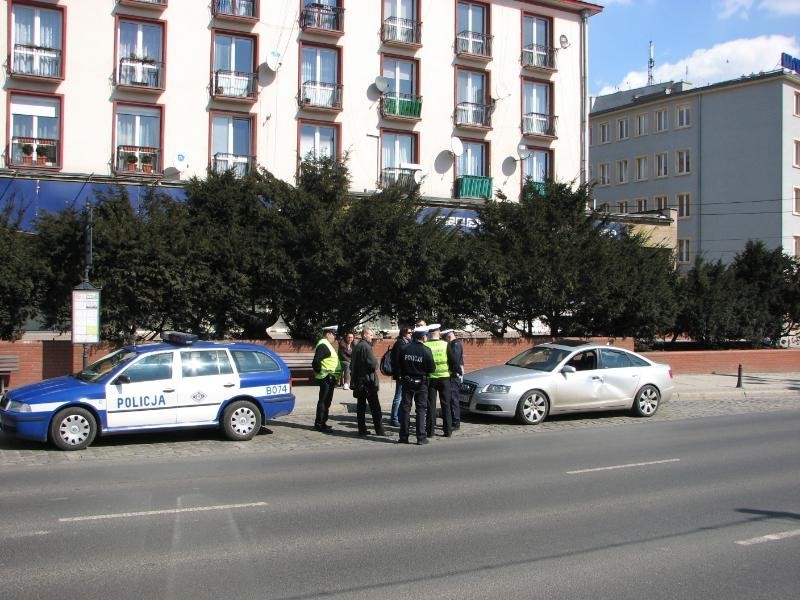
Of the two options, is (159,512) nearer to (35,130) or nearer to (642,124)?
(35,130)

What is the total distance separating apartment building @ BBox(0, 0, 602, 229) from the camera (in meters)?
27.4

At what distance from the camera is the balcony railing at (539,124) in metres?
35.3

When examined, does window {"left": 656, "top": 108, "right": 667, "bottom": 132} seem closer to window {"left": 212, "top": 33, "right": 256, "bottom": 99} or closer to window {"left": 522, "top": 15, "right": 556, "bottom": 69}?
window {"left": 522, "top": 15, "right": 556, "bottom": 69}

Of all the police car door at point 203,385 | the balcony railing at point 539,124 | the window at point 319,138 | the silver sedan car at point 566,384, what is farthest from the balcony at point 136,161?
the police car door at point 203,385

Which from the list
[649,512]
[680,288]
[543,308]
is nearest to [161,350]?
[649,512]

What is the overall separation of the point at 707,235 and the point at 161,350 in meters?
47.5

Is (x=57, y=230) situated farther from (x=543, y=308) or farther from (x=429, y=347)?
(x=543, y=308)

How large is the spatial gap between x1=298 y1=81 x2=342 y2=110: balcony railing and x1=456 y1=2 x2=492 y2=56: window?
598 centimetres

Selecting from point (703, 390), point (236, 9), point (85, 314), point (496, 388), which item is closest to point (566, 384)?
point (496, 388)

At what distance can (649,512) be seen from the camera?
305 inches

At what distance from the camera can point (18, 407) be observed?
10859 mm

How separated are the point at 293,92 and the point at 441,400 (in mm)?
21048

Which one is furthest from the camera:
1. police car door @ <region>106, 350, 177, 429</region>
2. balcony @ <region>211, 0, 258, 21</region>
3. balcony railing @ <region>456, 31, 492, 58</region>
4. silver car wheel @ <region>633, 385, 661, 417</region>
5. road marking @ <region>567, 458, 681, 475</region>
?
balcony railing @ <region>456, 31, 492, 58</region>

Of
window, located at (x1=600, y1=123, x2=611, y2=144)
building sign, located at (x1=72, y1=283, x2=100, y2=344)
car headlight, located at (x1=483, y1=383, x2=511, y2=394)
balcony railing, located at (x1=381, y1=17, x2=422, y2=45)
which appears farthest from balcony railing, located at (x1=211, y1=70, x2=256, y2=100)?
window, located at (x1=600, y1=123, x2=611, y2=144)
